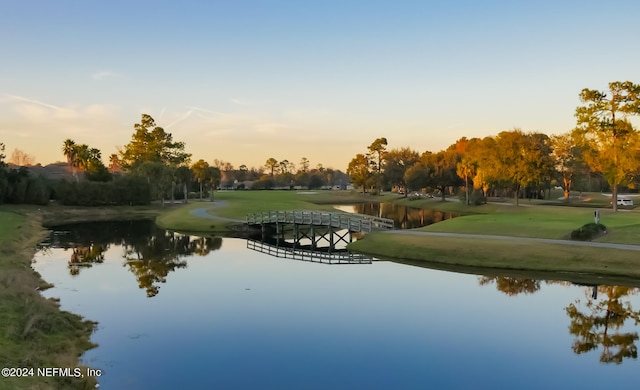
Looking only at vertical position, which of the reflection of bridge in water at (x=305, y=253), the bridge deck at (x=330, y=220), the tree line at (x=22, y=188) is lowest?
the reflection of bridge in water at (x=305, y=253)

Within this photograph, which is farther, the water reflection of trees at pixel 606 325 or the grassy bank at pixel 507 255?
the grassy bank at pixel 507 255

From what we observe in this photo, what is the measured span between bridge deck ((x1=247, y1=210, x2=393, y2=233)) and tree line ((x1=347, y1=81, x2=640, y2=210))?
104 feet

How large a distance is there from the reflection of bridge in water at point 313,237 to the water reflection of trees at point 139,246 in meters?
5.83

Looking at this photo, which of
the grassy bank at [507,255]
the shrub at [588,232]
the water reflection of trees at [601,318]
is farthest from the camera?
the shrub at [588,232]

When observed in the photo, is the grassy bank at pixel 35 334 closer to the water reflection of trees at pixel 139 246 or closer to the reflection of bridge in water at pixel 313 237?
the water reflection of trees at pixel 139 246

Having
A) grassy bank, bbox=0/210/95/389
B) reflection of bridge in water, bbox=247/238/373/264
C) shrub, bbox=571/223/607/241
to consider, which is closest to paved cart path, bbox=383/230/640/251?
shrub, bbox=571/223/607/241

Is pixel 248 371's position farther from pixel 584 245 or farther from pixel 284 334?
pixel 584 245

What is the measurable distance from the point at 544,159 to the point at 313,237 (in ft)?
147

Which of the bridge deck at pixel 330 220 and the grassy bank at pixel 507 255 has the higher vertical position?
the bridge deck at pixel 330 220

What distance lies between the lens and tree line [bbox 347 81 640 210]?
196ft

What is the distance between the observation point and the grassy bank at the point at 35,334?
47.3 feet

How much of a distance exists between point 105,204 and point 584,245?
82659 mm

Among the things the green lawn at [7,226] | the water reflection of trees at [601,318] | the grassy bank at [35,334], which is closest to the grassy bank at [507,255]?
the water reflection of trees at [601,318]

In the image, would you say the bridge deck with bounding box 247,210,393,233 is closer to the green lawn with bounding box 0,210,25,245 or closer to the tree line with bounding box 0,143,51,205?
the green lawn with bounding box 0,210,25,245
